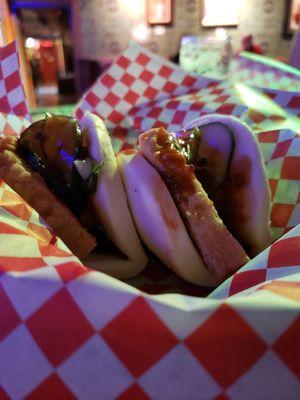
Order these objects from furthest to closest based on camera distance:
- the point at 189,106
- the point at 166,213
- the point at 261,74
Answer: the point at 261,74
the point at 189,106
the point at 166,213

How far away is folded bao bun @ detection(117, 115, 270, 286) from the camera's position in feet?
3.73

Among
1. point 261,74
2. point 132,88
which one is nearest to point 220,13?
point 261,74

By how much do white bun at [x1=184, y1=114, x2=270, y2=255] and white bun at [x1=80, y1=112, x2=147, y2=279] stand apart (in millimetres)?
395

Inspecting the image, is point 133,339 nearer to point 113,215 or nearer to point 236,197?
point 113,215

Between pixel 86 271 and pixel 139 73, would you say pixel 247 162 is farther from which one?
pixel 139 73

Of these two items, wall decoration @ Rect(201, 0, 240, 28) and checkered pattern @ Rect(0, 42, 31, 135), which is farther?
wall decoration @ Rect(201, 0, 240, 28)

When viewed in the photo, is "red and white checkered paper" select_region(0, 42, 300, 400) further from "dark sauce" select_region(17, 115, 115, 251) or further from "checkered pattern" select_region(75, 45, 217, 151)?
"checkered pattern" select_region(75, 45, 217, 151)

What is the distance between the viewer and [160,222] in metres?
1.14

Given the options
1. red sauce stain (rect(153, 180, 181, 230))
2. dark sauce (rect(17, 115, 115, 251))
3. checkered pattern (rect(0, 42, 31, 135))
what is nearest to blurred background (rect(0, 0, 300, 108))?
checkered pattern (rect(0, 42, 31, 135))

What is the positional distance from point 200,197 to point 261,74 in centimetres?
246

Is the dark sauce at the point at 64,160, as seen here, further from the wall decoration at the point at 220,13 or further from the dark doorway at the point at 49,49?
the dark doorway at the point at 49,49

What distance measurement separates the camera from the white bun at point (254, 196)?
133 centimetres

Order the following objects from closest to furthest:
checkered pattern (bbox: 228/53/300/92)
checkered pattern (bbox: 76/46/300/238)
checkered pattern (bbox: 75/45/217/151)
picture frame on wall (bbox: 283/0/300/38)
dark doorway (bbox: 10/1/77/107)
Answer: checkered pattern (bbox: 76/46/300/238), checkered pattern (bbox: 75/45/217/151), checkered pattern (bbox: 228/53/300/92), picture frame on wall (bbox: 283/0/300/38), dark doorway (bbox: 10/1/77/107)

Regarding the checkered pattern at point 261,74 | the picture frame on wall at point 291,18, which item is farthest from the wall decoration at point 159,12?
the checkered pattern at point 261,74
